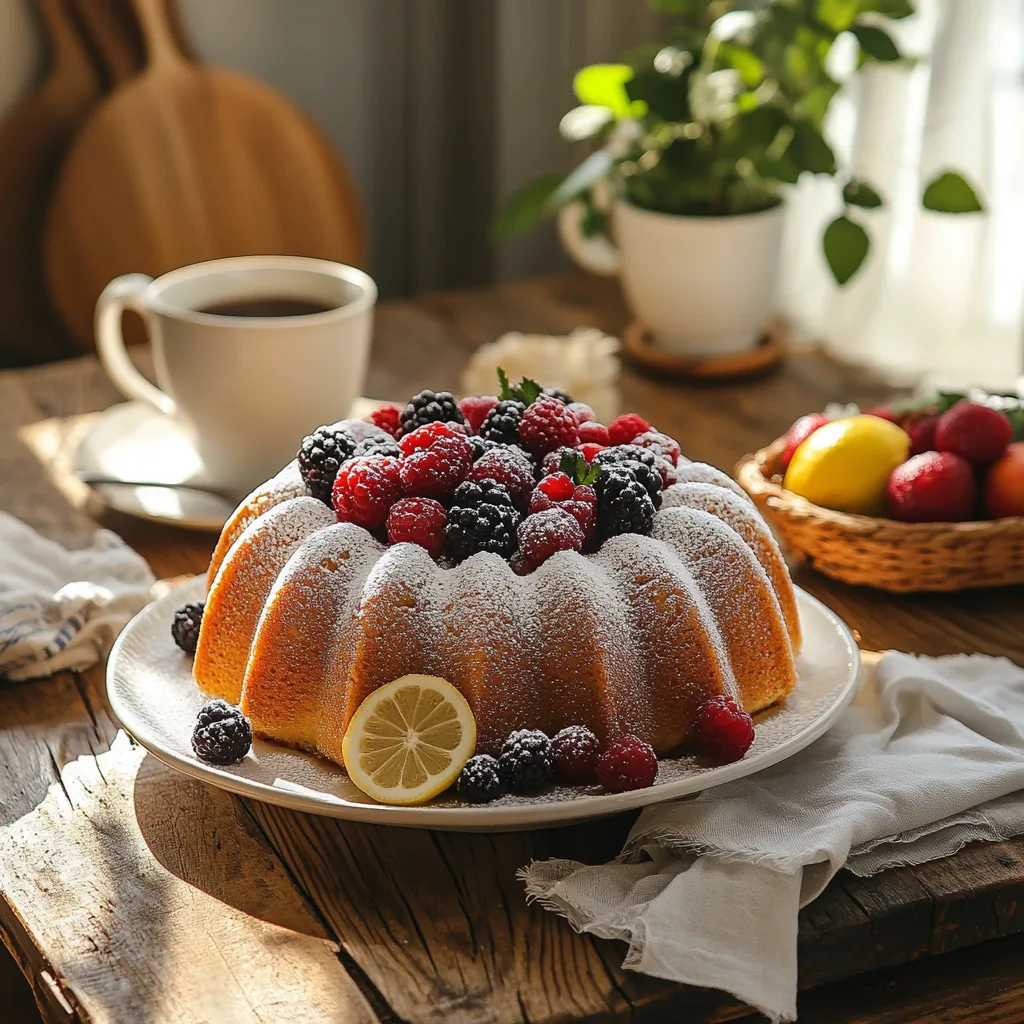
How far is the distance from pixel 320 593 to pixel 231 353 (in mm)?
521

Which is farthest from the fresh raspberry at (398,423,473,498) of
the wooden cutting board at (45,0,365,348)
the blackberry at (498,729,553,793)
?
the wooden cutting board at (45,0,365,348)

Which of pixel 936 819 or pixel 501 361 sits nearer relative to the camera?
pixel 936 819

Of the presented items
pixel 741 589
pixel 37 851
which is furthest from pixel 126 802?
pixel 741 589

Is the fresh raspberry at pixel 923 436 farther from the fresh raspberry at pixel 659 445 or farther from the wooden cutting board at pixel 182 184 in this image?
the wooden cutting board at pixel 182 184

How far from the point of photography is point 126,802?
1069mm

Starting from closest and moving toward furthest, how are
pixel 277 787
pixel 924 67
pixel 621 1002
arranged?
pixel 621 1002
pixel 277 787
pixel 924 67

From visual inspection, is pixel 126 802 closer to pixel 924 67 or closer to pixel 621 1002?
pixel 621 1002

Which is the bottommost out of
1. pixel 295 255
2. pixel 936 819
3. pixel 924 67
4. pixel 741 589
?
pixel 295 255

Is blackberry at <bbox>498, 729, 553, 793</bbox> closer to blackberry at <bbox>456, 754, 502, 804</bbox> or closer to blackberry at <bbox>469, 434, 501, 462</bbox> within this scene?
blackberry at <bbox>456, 754, 502, 804</bbox>

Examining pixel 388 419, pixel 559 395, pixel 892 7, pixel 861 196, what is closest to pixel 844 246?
pixel 861 196

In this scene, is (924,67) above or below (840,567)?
above

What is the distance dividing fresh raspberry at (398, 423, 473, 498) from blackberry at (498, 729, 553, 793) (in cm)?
21

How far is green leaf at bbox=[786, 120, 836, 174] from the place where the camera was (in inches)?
69.6

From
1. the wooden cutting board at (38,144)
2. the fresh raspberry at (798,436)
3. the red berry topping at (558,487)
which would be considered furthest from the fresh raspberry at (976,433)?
the wooden cutting board at (38,144)
